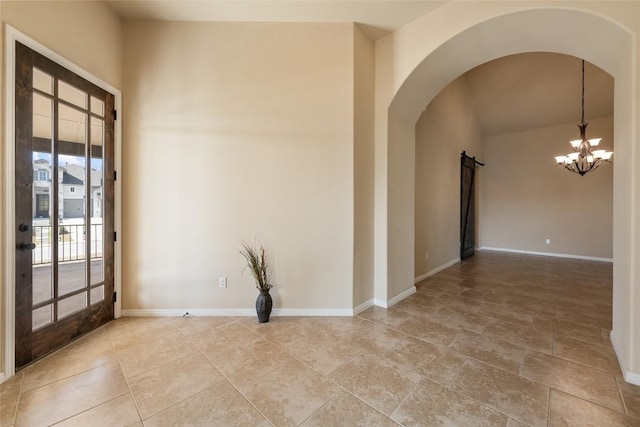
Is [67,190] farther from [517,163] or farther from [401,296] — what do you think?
[517,163]

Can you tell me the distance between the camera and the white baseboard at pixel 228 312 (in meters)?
2.77

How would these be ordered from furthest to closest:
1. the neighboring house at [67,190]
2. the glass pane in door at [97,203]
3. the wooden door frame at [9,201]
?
the glass pane in door at [97,203], the neighboring house at [67,190], the wooden door frame at [9,201]

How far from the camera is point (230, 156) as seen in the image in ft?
9.02

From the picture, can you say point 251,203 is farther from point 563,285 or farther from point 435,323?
point 563,285

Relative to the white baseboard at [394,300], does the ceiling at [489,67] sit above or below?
above

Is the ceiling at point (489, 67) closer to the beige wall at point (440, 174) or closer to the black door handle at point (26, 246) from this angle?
the beige wall at point (440, 174)

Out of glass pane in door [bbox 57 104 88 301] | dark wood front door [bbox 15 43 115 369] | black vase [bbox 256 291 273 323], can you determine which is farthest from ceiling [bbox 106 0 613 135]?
black vase [bbox 256 291 273 323]

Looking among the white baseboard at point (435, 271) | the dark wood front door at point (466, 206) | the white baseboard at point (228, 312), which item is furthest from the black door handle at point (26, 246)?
the dark wood front door at point (466, 206)

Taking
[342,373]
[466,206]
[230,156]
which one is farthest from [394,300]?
[466,206]

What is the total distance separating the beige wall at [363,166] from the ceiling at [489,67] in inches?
12.2

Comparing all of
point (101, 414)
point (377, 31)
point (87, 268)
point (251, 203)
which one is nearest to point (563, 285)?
point (377, 31)

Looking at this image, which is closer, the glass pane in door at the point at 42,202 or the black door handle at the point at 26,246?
the black door handle at the point at 26,246

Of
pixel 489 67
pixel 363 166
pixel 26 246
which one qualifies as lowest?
pixel 26 246

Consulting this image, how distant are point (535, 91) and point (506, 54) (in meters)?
4.06
